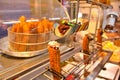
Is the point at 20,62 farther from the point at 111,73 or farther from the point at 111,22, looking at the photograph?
the point at 111,22

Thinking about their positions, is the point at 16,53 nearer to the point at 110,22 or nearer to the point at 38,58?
the point at 38,58

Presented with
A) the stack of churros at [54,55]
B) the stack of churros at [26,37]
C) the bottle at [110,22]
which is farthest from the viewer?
the bottle at [110,22]

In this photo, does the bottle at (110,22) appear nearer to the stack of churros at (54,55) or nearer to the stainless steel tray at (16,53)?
the stainless steel tray at (16,53)

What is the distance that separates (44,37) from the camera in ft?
2.33

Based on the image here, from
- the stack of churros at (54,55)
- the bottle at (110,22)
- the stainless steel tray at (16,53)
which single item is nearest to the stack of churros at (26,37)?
the stainless steel tray at (16,53)

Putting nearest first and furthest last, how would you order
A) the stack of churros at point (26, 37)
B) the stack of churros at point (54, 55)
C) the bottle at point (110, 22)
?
the stack of churros at point (54, 55) < the stack of churros at point (26, 37) < the bottle at point (110, 22)

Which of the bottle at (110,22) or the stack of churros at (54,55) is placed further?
the bottle at (110,22)

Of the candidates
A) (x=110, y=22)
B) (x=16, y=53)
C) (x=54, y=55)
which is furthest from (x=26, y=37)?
(x=110, y=22)

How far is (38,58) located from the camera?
2.30ft

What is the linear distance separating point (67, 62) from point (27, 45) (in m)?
0.30

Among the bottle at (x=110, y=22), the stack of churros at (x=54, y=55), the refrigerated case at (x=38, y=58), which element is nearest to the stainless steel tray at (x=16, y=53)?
the refrigerated case at (x=38, y=58)

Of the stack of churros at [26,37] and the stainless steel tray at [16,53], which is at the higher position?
the stack of churros at [26,37]

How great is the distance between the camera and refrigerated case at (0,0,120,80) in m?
0.58

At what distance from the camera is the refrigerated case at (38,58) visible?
0.58 metres
